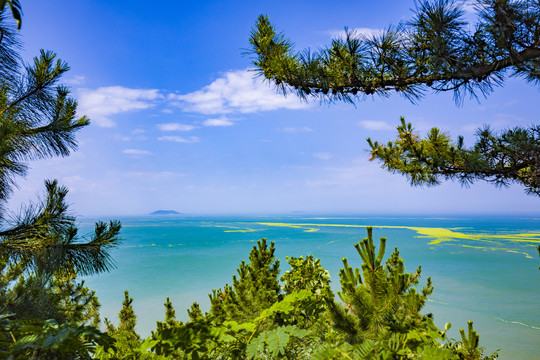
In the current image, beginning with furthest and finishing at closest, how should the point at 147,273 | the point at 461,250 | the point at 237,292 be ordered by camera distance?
the point at 461,250 < the point at 147,273 < the point at 237,292

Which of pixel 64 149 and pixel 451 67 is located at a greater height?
pixel 451 67

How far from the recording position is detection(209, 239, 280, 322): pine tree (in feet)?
14.4

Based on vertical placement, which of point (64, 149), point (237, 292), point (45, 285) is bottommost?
point (237, 292)

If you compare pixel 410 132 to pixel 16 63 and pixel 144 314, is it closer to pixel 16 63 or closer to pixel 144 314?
pixel 16 63

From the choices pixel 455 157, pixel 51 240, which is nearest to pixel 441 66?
pixel 455 157

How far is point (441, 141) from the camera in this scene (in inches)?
215

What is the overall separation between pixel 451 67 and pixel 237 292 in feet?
14.0

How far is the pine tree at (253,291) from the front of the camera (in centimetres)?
439

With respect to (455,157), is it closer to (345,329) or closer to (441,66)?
(441,66)

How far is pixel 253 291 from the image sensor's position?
448 centimetres

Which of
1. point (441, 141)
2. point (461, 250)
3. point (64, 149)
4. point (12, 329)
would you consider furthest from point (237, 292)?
point (461, 250)

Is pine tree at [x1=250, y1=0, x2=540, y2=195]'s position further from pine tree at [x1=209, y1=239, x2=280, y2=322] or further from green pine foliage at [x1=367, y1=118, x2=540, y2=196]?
pine tree at [x1=209, y1=239, x2=280, y2=322]

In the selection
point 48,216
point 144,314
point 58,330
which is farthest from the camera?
point 144,314

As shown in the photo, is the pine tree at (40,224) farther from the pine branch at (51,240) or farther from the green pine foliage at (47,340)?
the green pine foliage at (47,340)
